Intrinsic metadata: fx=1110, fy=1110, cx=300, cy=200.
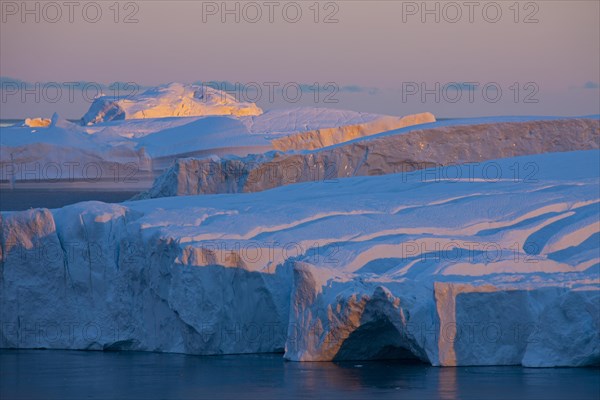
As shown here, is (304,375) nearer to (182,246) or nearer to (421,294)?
(421,294)

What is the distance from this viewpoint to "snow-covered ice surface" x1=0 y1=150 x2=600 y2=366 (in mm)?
10273

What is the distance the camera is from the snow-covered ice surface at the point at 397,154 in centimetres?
2216

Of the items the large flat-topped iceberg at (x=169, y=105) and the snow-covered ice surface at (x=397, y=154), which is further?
the large flat-topped iceberg at (x=169, y=105)

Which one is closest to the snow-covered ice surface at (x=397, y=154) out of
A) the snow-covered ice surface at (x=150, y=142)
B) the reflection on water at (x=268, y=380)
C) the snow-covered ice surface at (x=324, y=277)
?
the snow-covered ice surface at (x=324, y=277)

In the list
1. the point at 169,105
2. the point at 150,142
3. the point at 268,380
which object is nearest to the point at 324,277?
the point at 268,380

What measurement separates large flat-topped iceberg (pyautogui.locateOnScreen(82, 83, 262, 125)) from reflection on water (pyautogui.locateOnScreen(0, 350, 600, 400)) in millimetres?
41480

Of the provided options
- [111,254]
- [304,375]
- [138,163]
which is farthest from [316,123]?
[304,375]

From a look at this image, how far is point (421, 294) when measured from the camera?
10453 millimetres

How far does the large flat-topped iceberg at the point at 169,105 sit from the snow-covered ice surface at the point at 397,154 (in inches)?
1140

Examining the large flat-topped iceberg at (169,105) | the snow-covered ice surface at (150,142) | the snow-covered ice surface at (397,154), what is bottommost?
the snow-covered ice surface at (397,154)

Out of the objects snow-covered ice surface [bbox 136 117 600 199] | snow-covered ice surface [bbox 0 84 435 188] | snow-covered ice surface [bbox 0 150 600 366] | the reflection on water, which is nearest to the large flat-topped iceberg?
snow-covered ice surface [bbox 0 84 435 188]

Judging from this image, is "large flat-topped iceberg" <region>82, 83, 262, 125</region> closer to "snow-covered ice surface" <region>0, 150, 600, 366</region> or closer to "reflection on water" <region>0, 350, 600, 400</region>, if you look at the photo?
"snow-covered ice surface" <region>0, 150, 600, 366</region>

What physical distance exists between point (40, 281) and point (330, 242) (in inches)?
130

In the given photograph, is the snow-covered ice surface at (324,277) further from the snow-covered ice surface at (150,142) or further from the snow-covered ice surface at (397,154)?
the snow-covered ice surface at (150,142)
